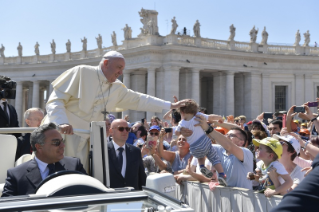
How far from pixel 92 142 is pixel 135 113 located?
3634cm

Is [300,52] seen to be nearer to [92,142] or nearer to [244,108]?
[244,108]

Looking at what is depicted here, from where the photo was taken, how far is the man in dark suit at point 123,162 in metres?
6.11

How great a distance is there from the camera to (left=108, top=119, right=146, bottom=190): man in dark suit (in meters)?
6.11

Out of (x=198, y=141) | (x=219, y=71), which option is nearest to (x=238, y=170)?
(x=198, y=141)

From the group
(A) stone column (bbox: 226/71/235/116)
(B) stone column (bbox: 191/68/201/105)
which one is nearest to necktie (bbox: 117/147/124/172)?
Result: (B) stone column (bbox: 191/68/201/105)

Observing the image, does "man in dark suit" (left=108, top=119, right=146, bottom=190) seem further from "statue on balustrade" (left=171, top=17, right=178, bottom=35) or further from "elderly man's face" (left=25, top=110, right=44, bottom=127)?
"statue on balustrade" (left=171, top=17, right=178, bottom=35)

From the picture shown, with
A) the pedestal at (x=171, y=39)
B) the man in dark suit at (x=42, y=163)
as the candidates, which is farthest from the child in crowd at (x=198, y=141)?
the pedestal at (x=171, y=39)

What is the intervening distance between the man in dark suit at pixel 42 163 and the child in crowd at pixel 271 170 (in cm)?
275

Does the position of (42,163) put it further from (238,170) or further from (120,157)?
(238,170)

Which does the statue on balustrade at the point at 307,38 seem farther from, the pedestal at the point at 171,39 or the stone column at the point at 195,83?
the pedestal at the point at 171,39

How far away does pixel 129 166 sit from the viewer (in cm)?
620

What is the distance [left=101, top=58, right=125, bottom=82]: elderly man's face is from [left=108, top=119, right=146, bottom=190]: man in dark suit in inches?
27.6

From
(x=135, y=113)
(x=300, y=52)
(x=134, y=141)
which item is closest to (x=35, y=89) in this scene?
(x=135, y=113)

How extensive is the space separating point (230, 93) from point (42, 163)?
121 feet
